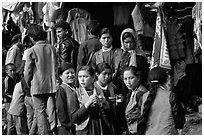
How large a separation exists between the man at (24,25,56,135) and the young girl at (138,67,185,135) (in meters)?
1.76

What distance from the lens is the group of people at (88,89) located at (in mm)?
6293

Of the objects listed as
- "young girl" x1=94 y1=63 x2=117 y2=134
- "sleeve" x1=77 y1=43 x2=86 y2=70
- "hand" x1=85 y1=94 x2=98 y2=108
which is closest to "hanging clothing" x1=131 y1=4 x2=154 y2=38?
"sleeve" x1=77 y1=43 x2=86 y2=70

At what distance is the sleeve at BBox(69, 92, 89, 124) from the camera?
21.1ft

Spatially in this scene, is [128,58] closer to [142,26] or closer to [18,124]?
[142,26]

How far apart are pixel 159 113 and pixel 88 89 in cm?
91

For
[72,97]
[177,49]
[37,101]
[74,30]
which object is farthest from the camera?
[74,30]

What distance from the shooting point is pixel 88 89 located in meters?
6.67

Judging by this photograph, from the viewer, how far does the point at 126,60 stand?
776 centimetres

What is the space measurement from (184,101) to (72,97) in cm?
257

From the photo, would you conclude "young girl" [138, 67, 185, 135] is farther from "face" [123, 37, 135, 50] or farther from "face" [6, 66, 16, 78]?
"face" [6, 66, 16, 78]

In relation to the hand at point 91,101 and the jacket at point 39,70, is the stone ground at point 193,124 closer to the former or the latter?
the hand at point 91,101

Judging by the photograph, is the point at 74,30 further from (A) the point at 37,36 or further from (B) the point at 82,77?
(B) the point at 82,77

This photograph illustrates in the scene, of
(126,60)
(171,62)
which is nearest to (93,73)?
(126,60)

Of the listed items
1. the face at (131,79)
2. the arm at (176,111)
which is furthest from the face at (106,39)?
the arm at (176,111)
